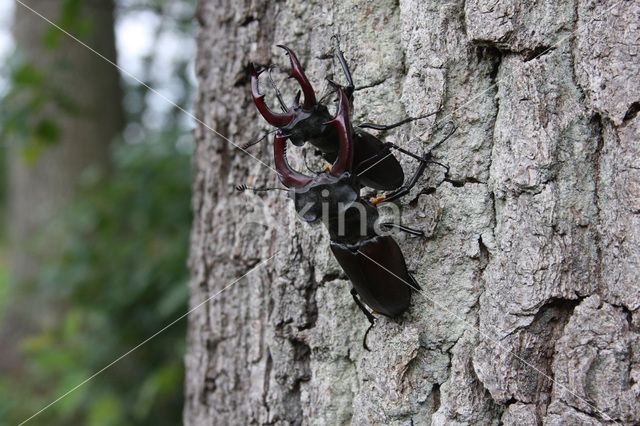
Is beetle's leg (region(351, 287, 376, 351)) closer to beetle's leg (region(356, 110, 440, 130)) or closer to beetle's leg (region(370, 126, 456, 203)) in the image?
beetle's leg (region(370, 126, 456, 203))

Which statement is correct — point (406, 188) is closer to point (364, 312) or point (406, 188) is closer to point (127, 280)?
point (364, 312)

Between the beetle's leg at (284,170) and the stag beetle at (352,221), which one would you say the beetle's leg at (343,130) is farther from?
the beetle's leg at (284,170)

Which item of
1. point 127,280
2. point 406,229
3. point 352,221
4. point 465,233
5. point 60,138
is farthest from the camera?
point 60,138

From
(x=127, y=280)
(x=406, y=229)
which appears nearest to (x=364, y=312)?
(x=406, y=229)

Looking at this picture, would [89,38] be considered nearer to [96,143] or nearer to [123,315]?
[96,143]

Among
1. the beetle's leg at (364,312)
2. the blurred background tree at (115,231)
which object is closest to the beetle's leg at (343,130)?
the beetle's leg at (364,312)

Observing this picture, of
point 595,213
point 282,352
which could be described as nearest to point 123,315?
point 282,352
